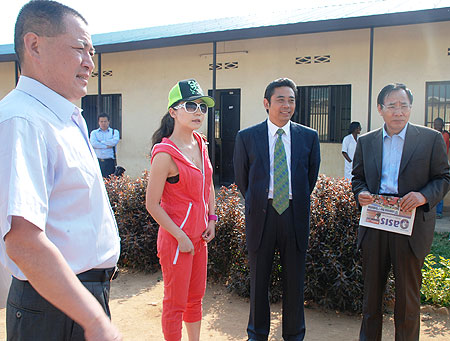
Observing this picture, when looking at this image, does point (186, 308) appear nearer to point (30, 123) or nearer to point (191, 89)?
point (191, 89)

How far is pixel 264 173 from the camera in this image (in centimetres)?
351

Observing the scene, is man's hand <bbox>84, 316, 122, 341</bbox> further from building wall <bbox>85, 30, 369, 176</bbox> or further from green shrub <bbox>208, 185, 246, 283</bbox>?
building wall <bbox>85, 30, 369, 176</bbox>

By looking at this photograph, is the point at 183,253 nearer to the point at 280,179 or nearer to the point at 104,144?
the point at 280,179

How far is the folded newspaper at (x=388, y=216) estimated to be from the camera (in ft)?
10.2

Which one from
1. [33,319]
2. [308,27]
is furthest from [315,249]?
[308,27]

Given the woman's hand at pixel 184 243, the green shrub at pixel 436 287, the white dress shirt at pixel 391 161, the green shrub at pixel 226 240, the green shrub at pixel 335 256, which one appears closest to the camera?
the woman's hand at pixel 184 243

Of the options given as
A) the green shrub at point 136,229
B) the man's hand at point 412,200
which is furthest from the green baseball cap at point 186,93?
the green shrub at point 136,229

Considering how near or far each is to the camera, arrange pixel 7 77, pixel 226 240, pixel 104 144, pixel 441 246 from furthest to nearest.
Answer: pixel 7 77 → pixel 104 144 → pixel 441 246 → pixel 226 240

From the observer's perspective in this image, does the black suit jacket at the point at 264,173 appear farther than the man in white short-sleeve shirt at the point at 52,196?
Yes

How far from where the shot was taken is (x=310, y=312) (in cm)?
428

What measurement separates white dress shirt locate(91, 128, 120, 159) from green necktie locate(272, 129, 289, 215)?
22.6 feet

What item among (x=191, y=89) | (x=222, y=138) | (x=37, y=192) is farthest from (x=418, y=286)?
(x=222, y=138)

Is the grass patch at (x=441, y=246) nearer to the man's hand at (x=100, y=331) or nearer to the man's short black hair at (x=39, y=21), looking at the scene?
the man's hand at (x=100, y=331)

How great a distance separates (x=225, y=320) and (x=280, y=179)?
1.66m
